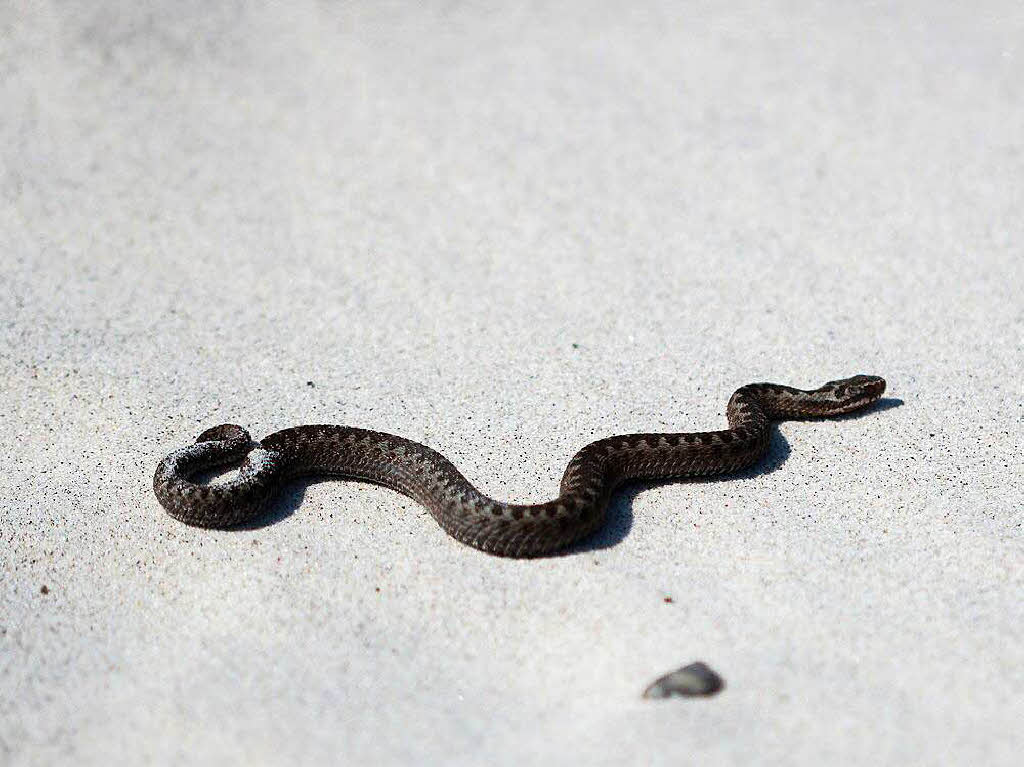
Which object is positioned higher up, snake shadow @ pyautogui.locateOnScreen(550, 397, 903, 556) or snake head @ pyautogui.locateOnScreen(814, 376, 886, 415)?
snake head @ pyautogui.locateOnScreen(814, 376, 886, 415)

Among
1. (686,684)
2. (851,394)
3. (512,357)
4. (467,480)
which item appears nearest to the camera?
(686,684)

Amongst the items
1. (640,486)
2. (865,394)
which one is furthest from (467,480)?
(865,394)

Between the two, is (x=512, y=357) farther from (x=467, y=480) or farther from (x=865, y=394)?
(x=865, y=394)

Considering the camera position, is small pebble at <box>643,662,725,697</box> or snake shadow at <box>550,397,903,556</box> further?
snake shadow at <box>550,397,903,556</box>

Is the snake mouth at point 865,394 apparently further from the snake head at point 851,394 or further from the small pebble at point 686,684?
the small pebble at point 686,684

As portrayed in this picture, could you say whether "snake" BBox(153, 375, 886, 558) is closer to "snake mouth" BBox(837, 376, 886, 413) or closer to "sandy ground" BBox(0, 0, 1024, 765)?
"snake mouth" BBox(837, 376, 886, 413)

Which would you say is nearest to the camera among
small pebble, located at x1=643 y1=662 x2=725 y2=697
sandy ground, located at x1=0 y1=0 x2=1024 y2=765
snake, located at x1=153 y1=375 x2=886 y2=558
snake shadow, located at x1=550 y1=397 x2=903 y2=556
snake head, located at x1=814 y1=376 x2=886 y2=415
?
small pebble, located at x1=643 y1=662 x2=725 y2=697

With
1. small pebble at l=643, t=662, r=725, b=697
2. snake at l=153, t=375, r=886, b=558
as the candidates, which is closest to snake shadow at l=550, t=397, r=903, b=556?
snake at l=153, t=375, r=886, b=558
